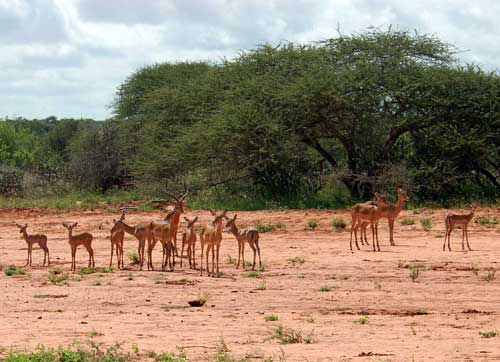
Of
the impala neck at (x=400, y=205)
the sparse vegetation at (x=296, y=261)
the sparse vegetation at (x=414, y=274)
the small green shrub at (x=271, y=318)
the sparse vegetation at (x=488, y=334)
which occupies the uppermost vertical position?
the impala neck at (x=400, y=205)

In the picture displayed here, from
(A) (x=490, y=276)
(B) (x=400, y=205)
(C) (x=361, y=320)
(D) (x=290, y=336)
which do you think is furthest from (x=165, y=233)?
(D) (x=290, y=336)

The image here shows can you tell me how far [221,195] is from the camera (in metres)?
33.2

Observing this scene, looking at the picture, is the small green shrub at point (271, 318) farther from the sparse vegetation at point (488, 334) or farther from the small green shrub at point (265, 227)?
the small green shrub at point (265, 227)

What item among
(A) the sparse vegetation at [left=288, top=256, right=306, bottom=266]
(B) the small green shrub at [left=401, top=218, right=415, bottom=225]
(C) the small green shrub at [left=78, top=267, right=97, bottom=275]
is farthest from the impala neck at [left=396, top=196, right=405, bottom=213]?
(C) the small green shrub at [left=78, top=267, right=97, bottom=275]

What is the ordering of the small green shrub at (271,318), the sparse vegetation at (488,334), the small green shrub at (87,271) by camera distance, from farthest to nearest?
the small green shrub at (87,271), the small green shrub at (271,318), the sparse vegetation at (488,334)

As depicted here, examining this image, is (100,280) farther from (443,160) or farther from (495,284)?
(443,160)

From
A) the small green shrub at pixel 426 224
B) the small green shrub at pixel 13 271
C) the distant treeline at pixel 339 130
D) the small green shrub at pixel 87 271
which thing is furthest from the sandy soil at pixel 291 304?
the distant treeline at pixel 339 130

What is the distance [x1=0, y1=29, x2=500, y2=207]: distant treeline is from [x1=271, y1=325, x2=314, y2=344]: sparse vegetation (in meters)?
18.2

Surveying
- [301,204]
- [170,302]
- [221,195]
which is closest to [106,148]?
[221,195]

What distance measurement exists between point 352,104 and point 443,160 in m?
3.38

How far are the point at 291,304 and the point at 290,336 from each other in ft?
9.60

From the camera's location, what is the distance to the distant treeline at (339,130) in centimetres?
3070

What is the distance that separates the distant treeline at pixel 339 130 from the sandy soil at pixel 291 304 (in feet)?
27.0

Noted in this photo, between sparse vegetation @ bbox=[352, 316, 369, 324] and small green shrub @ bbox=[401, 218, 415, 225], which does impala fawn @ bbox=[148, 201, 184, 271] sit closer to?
sparse vegetation @ bbox=[352, 316, 369, 324]
